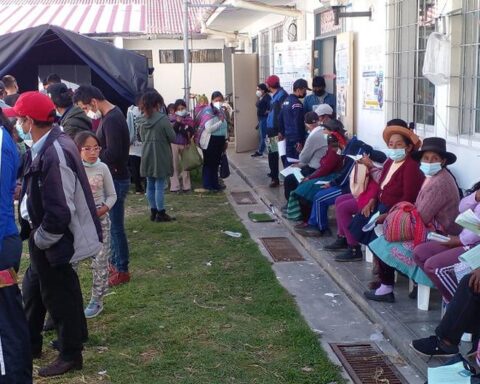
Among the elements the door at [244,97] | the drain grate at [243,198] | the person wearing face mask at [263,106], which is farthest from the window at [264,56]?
the drain grate at [243,198]

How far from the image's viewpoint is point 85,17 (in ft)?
66.4

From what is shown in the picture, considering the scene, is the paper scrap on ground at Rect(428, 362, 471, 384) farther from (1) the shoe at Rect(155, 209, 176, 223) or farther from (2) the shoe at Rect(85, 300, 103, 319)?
(1) the shoe at Rect(155, 209, 176, 223)

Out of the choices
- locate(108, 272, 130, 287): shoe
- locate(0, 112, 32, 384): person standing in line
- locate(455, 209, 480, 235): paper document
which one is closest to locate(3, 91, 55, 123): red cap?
locate(0, 112, 32, 384): person standing in line

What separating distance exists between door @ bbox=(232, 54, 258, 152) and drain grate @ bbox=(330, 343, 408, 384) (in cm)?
1010

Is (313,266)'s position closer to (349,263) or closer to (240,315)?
(349,263)

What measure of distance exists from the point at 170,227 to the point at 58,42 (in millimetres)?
4307

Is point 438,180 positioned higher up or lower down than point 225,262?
higher up

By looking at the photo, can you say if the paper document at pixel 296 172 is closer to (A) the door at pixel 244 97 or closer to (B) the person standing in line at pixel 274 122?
(B) the person standing in line at pixel 274 122

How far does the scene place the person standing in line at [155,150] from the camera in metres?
7.96

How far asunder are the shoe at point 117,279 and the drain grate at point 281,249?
1.59 metres

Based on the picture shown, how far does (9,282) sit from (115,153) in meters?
2.56

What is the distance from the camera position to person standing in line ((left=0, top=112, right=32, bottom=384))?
313 centimetres

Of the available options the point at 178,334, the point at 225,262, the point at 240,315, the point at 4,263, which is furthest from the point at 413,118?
the point at 4,263

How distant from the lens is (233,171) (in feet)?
41.0
